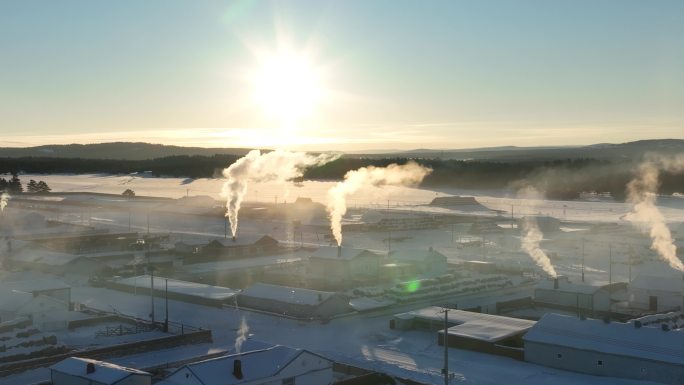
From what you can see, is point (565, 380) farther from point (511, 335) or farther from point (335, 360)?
point (335, 360)

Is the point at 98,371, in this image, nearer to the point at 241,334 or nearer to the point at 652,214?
the point at 241,334

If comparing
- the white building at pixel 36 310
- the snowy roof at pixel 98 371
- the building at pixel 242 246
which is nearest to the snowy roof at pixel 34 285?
the white building at pixel 36 310

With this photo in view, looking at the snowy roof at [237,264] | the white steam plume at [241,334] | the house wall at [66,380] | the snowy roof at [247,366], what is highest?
the snowy roof at [247,366]

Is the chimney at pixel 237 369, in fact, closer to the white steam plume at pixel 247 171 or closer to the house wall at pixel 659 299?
the house wall at pixel 659 299

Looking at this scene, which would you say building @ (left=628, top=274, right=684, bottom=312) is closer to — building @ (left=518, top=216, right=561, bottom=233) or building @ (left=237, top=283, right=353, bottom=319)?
building @ (left=237, top=283, right=353, bottom=319)

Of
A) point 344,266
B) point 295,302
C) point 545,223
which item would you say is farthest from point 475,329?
point 545,223

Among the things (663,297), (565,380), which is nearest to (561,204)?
(663,297)

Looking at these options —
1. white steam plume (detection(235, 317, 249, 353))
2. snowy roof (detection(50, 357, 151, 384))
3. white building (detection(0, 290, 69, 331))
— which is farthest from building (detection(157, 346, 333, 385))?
white building (detection(0, 290, 69, 331))
